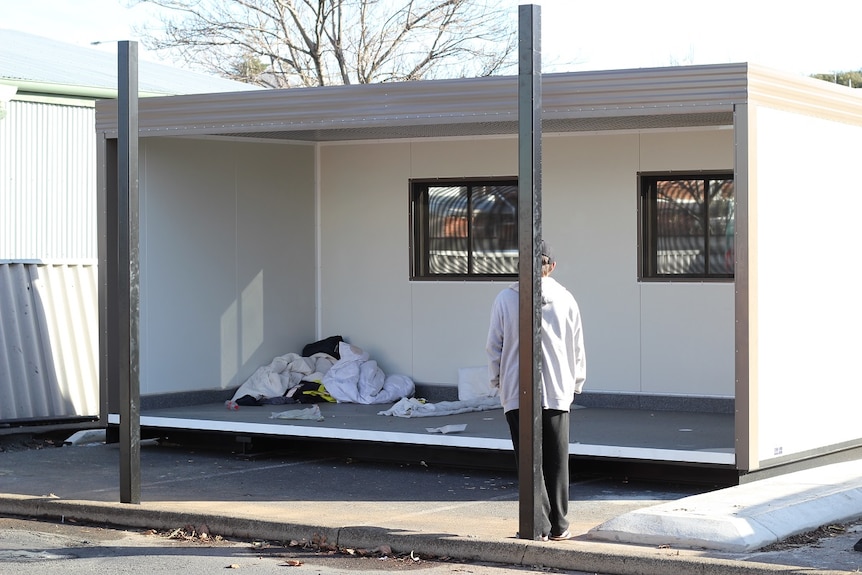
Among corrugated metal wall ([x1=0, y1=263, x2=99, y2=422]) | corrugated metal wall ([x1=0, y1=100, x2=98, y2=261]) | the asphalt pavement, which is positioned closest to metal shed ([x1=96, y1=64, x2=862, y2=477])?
the asphalt pavement

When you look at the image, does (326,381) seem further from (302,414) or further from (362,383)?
(302,414)

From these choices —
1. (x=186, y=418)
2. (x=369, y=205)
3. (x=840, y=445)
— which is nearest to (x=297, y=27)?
(x=369, y=205)

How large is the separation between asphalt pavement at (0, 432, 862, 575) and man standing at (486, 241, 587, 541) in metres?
0.26

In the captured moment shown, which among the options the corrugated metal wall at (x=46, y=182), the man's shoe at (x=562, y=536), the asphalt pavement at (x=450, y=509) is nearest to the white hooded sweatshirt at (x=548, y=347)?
the man's shoe at (x=562, y=536)

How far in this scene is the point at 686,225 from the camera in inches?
509

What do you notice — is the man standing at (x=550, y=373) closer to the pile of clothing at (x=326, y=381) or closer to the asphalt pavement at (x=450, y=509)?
the asphalt pavement at (x=450, y=509)

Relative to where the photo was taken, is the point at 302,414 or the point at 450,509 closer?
the point at 450,509

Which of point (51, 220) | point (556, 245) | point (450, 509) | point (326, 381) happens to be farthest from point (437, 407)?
point (51, 220)

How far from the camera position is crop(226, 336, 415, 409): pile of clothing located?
13727 mm

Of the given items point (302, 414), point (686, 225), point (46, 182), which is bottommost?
point (302, 414)

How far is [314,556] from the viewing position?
8.30m

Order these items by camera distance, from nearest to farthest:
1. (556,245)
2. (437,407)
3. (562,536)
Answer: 1. (562,536)
2. (437,407)
3. (556,245)

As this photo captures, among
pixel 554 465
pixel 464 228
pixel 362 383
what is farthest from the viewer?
pixel 464 228

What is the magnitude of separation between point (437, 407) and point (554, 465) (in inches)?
180
